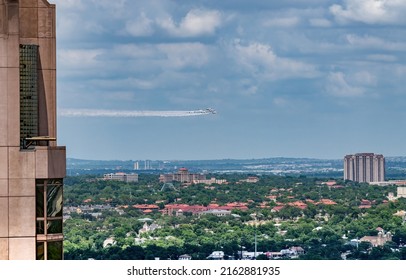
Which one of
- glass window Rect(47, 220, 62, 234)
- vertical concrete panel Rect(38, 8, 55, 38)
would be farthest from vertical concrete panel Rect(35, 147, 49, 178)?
vertical concrete panel Rect(38, 8, 55, 38)

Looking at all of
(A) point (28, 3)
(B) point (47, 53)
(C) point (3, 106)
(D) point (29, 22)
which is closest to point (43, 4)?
(A) point (28, 3)

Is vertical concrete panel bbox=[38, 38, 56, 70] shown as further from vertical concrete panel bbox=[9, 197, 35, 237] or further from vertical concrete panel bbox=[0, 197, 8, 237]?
vertical concrete panel bbox=[0, 197, 8, 237]

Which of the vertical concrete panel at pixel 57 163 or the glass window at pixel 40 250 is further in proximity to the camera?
the glass window at pixel 40 250

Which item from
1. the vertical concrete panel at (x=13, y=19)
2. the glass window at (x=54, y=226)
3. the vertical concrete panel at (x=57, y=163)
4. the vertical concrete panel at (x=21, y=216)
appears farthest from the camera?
the glass window at (x=54, y=226)

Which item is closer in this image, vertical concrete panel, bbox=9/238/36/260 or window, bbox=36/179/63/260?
vertical concrete panel, bbox=9/238/36/260

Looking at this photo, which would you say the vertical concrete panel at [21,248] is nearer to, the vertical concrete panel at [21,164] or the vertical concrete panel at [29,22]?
the vertical concrete panel at [21,164]

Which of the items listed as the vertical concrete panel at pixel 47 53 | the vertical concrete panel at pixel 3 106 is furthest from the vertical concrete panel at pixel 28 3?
the vertical concrete panel at pixel 3 106

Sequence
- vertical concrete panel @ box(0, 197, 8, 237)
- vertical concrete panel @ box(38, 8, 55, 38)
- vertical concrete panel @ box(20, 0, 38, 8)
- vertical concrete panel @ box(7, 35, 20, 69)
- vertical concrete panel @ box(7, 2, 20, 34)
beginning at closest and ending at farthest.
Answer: vertical concrete panel @ box(7, 2, 20, 34) < vertical concrete panel @ box(7, 35, 20, 69) < vertical concrete panel @ box(0, 197, 8, 237) < vertical concrete panel @ box(20, 0, 38, 8) < vertical concrete panel @ box(38, 8, 55, 38)
